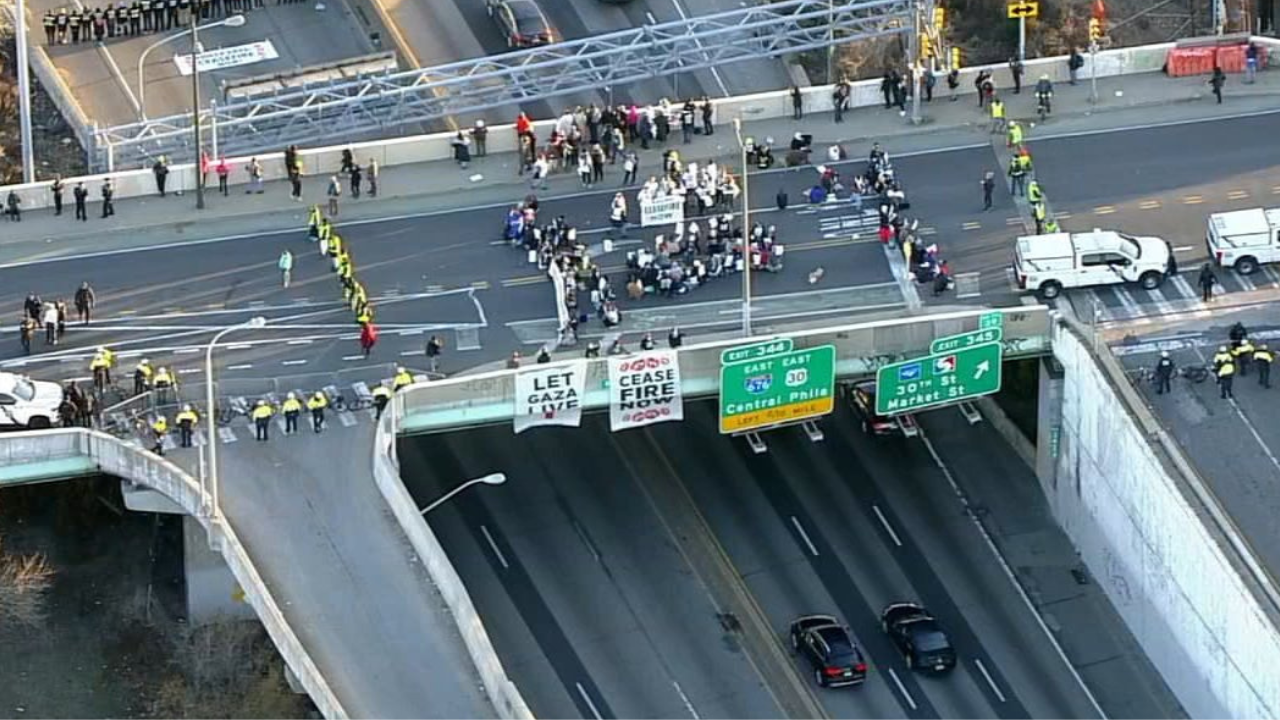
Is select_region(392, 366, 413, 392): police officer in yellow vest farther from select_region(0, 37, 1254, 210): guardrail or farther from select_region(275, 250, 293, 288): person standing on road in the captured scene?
select_region(0, 37, 1254, 210): guardrail

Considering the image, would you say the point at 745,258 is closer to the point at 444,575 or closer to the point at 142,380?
the point at 444,575

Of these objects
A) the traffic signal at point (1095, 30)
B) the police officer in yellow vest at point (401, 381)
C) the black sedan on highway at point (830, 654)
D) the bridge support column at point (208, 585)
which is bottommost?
the black sedan on highway at point (830, 654)

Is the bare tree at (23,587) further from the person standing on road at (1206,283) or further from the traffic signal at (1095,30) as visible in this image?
the traffic signal at (1095,30)

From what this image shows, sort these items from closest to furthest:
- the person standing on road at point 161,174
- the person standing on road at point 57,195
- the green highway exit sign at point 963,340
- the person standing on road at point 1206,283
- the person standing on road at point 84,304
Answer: the green highway exit sign at point 963,340 < the person standing on road at point 84,304 < the person standing on road at point 1206,283 < the person standing on road at point 57,195 < the person standing on road at point 161,174

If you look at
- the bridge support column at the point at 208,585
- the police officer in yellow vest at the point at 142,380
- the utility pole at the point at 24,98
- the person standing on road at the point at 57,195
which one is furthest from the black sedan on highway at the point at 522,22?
the bridge support column at the point at 208,585

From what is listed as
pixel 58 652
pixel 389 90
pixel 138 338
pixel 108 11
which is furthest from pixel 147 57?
pixel 58 652

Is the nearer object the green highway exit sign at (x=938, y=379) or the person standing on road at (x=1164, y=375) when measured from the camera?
the person standing on road at (x=1164, y=375)
